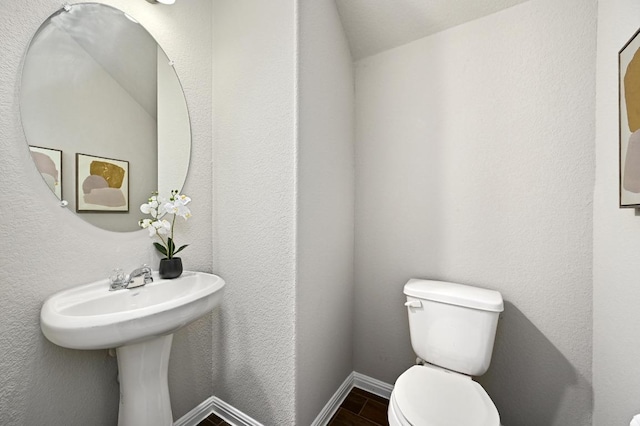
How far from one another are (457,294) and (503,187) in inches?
23.1

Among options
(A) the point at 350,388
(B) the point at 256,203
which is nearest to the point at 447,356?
(A) the point at 350,388

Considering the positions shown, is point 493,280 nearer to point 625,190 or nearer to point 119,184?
point 625,190

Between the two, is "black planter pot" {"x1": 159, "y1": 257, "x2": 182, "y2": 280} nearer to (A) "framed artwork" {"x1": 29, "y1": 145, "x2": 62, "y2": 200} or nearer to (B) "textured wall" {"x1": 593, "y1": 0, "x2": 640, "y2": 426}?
(A) "framed artwork" {"x1": 29, "y1": 145, "x2": 62, "y2": 200}

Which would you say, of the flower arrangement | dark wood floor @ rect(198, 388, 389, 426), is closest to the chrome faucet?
the flower arrangement

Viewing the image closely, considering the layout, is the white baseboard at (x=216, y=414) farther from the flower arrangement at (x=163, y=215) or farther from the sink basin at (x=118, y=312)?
the flower arrangement at (x=163, y=215)

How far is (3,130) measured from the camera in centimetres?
82

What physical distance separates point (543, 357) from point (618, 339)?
35 cm

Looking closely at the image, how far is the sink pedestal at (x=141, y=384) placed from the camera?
0.97m

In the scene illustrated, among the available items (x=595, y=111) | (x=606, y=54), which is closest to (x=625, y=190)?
(x=595, y=111)

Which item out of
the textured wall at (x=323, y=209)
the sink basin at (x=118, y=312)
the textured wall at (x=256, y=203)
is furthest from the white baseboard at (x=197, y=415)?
the sink basin at (x=118, y=312)

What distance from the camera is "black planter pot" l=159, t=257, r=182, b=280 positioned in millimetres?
1162

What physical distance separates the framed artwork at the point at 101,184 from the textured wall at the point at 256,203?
1.39ft

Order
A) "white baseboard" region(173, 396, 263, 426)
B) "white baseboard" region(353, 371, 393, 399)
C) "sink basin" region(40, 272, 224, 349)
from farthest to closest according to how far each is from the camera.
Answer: "white baseboard" region(353, 371, 393, 399) → "white baseboard" region(173, 396, 263, 426) → "sink basin" region(40, 272, 224, 349)

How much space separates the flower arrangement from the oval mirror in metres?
0.05
